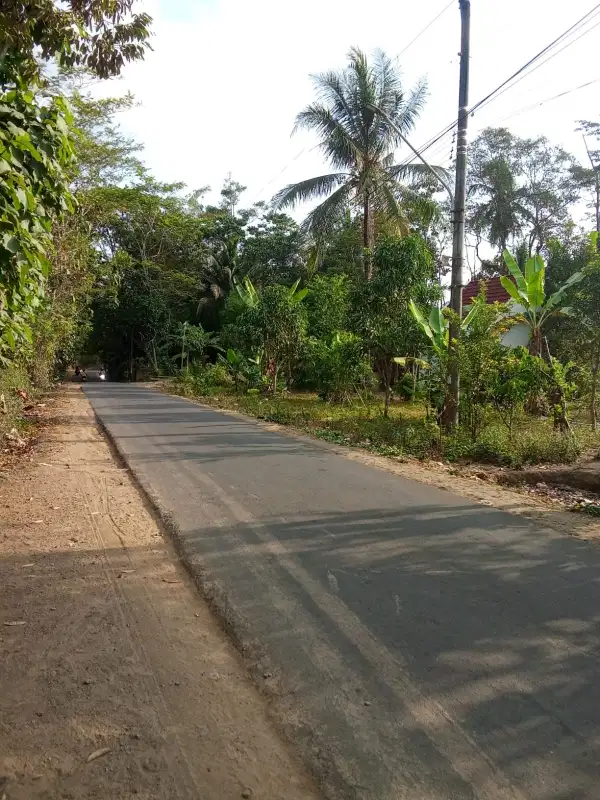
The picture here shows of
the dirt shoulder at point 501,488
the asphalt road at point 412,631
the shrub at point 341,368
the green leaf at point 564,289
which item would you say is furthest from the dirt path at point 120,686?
the shrub at point 341,368

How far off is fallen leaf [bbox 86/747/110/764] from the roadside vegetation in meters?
3.37

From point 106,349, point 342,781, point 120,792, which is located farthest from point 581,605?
point 106,349

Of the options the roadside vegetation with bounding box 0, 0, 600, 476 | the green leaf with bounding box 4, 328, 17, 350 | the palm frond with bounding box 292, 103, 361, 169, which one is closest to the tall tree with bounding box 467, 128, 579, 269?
the roadside vegetation with bounding box 0, 0, 600, 476

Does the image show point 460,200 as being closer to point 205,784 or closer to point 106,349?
point 205,784

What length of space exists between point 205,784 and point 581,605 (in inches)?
111

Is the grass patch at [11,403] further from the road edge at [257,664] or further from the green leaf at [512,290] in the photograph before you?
the green leaf at [512,290]

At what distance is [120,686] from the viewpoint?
317cm

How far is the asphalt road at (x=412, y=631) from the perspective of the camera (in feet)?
8.48

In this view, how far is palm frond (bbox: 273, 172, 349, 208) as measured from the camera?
21.9 metres

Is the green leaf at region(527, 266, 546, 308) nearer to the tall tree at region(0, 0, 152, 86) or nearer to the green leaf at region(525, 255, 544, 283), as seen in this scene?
the green leaf at region(525, 255, 544, 283)

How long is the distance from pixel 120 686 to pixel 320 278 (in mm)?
23892

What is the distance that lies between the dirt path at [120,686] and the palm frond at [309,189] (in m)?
18.4

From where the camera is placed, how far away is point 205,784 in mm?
2453

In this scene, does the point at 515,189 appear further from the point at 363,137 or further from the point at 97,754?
the point at 97,754
